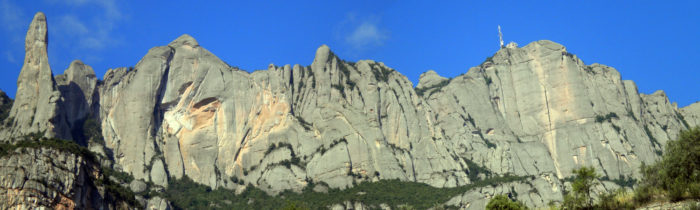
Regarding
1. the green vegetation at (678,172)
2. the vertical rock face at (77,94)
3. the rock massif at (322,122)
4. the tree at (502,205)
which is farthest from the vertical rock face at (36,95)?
the green vegetation at (678,172)

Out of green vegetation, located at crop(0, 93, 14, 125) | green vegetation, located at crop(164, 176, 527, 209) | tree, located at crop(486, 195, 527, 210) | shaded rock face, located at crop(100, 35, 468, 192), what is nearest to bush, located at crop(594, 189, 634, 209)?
tree, located at crop(486, 195, 527, 210)

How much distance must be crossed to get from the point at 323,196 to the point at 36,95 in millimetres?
65700

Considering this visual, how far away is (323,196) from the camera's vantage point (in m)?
151

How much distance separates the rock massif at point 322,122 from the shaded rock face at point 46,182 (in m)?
51.2

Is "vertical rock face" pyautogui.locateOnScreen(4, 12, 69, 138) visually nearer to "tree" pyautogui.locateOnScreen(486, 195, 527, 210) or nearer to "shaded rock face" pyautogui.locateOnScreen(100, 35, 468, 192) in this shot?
"shaded rock face" pyautogui.locateOnScreen(100, 35, 468, 192)

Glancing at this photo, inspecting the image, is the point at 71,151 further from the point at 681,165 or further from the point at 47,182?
the point at 681,165

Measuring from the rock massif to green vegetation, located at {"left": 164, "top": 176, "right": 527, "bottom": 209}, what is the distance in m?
2.97

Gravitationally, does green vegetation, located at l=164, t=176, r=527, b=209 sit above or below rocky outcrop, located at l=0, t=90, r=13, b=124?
below

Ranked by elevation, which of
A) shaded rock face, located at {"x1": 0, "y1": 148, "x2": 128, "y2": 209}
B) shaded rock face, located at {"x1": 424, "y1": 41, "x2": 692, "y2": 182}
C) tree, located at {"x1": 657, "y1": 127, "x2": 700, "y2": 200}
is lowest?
tree, located at {"x1": 657, "y1": 127, "x2": 700, "y2": 200}

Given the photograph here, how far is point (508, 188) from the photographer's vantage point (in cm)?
15000

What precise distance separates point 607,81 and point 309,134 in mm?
72378

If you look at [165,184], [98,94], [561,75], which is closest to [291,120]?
[165,184]

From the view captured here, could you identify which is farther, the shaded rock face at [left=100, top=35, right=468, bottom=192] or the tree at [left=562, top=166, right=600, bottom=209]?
the shaded rock face at [left=100, top=35, right=468, bottom=192]

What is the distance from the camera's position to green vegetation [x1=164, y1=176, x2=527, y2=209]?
147625 mm
